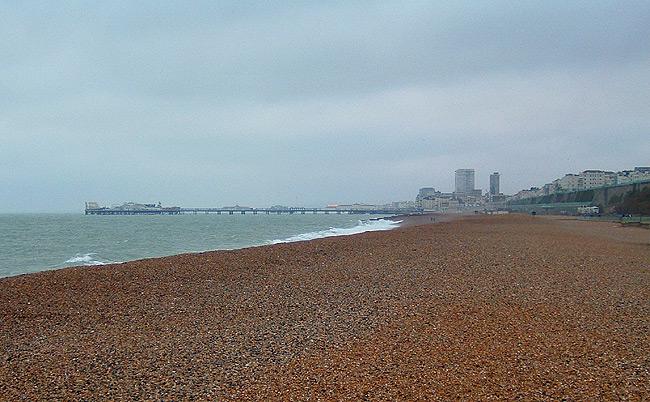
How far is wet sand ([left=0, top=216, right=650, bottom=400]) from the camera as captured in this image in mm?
4629

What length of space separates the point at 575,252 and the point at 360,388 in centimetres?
1448

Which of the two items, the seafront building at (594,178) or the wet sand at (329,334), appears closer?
the wet sand at (329,334)

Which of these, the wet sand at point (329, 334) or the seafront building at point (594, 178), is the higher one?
the seafront building at point (594, 178)

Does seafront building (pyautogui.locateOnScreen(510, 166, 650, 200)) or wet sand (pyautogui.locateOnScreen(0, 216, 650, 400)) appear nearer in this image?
wet sand (pyautogui.locateOnScreen(0, 216, 650, 400))

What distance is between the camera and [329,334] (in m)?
6.50

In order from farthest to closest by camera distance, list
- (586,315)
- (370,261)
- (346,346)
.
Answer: (370,261), (586,315), (346,346)

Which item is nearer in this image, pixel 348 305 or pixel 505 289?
pixel 348 305

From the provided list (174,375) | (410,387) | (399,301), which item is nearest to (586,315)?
(399,301)

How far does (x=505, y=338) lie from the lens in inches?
243

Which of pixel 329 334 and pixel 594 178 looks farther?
pixel 594 178

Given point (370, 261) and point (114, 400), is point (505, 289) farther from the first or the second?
point (114, 400)

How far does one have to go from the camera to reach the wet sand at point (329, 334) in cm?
463

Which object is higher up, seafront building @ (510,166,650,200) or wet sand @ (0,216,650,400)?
seafront building @ (510,166,650,200)

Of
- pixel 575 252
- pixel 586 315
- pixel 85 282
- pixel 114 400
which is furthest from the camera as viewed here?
pixel 575 252
